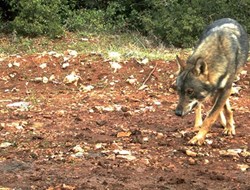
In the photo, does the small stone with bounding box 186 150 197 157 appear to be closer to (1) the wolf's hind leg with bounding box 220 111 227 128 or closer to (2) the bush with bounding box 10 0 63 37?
(1) the wolf's hind leg with bounding box 220 111 227 128

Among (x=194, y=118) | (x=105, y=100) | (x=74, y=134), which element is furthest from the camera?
(x=105, y=100)

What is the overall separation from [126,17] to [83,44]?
166 inches

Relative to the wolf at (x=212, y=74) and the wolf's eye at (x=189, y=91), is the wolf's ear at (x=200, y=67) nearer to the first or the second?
the wolf at (x=212, y=74)

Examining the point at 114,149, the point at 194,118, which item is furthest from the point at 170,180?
the point at 194,118

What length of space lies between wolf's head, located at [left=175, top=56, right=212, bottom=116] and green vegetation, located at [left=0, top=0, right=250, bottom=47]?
8617mm

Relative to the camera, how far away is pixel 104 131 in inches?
289

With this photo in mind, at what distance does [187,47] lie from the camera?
15.4 metres

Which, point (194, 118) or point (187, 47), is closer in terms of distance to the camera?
point (194, 118)

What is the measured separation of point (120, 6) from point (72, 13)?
186 cm

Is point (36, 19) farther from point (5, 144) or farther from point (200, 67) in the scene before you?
point (200, 67)

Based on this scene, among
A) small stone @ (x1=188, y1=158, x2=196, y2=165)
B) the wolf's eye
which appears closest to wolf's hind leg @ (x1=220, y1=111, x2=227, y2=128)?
the wolf's eye

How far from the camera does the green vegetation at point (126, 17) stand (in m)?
15.4

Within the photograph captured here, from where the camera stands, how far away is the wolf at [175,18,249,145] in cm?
679

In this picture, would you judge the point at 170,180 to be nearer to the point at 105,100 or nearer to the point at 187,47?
the point at 105,100
